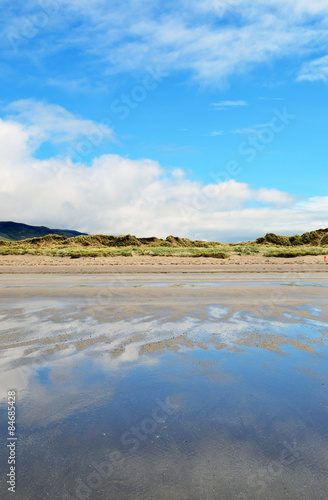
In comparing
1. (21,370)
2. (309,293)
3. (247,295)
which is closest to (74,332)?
(21,370)

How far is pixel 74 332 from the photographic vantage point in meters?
7.57

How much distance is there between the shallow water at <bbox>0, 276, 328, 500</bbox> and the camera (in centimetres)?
277

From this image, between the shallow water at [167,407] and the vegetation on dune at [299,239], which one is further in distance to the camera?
the vegetation on dune at [299,239]

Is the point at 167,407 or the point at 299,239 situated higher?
the point at 299,239

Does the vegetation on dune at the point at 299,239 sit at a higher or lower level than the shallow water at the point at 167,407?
higher

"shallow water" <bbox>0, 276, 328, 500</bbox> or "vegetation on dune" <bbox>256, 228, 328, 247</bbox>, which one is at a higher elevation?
"vegetation on dune" <bbox>256, 228, 328, 247</bbox>

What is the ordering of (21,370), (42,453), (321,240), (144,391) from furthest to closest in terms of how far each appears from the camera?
(321,240) → (21,370) → (144,391) → (42,453)

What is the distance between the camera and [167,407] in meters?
4.01

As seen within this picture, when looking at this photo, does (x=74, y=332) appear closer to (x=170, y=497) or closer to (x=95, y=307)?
(x=95, y=307)

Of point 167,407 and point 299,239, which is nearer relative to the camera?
point 167,407

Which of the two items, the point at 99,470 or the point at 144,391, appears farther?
the point at 144,391

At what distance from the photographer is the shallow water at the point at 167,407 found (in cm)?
277

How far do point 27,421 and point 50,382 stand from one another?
109cm

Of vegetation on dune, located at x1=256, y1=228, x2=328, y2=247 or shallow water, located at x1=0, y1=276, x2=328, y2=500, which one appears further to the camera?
vegetation on dune, located at x1=256, y1=228, x2=328, y2=247
